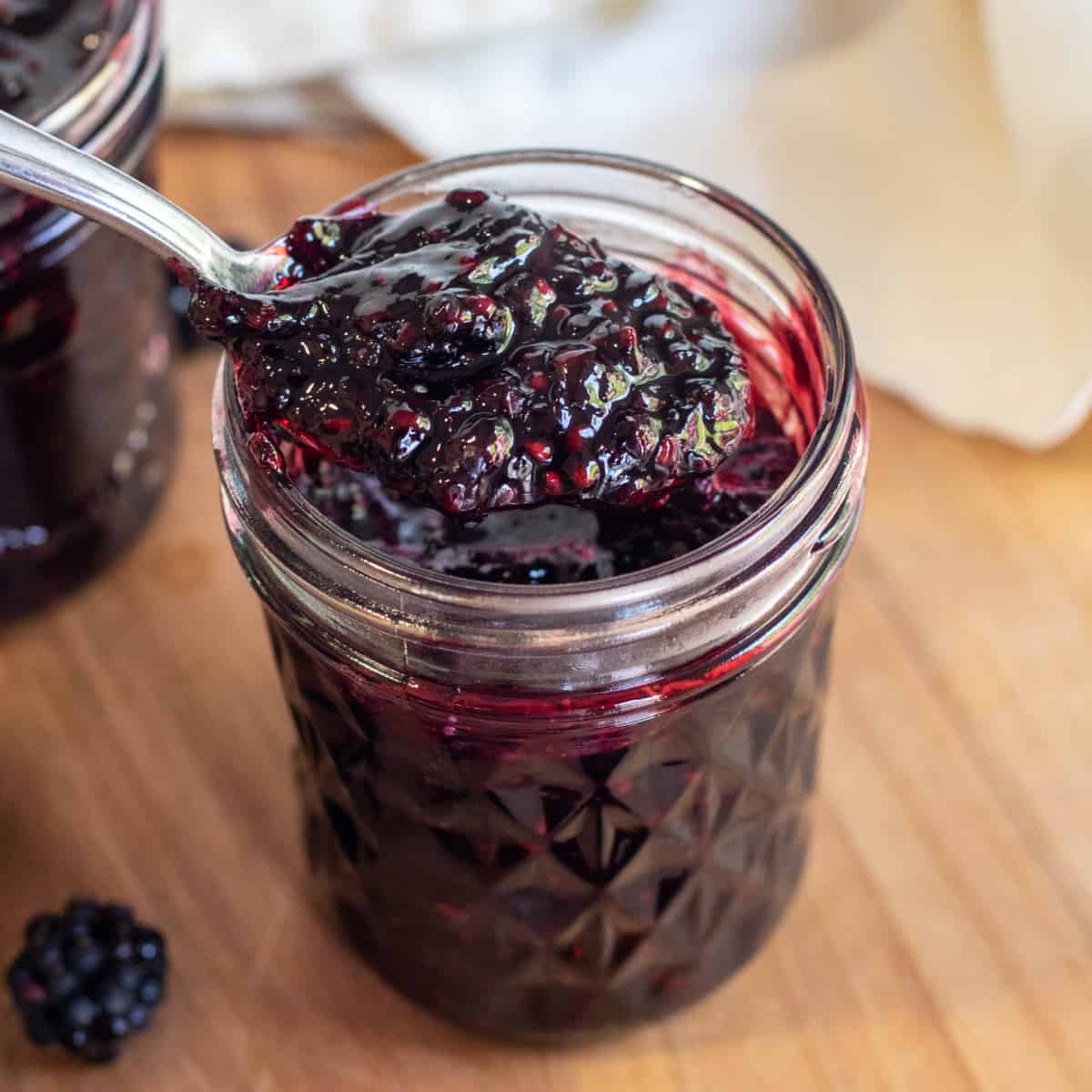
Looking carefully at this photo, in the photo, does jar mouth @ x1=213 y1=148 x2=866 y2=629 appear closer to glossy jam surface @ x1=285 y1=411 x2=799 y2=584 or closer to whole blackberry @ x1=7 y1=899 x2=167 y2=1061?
glossy jam surface @ x1=285 y1=411 x2=799 y2=584

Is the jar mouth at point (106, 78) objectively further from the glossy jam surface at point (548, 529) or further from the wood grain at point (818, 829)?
the wood grain at point (818, 829)

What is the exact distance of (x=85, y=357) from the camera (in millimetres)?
1110

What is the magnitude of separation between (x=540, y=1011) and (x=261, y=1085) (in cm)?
18

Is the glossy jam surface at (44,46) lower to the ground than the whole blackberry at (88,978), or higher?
higher

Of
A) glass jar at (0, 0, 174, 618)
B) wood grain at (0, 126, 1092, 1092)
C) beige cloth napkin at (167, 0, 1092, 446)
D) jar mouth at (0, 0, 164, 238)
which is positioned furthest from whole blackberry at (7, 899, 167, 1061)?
beige cloth napkin at (167, 0, 1092, 446)

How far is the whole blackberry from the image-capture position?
3.17 ft

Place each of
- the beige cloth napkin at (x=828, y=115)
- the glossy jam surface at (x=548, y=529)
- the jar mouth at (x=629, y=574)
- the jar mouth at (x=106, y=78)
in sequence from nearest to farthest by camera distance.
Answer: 1. the jar mouth at (x=629, y=574)
2. the glossy jam surface at (x=548, y=529)
3. the jar mouth at (x=106, y=78)
4. the beige cloth napkin at (x=828, y=115)

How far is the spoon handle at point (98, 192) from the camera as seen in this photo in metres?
0.75

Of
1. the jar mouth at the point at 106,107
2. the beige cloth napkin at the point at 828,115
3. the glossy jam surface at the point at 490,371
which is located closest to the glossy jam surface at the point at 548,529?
the glossy jam surface at the point at 490,371

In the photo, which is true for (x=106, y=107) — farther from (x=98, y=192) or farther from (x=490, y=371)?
(x=490, y=371)

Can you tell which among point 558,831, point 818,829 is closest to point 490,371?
point 558,831

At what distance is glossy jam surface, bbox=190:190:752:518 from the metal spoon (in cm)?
3

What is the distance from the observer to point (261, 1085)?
3.26 ft

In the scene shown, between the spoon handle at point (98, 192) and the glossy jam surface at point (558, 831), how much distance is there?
0.21 meters
